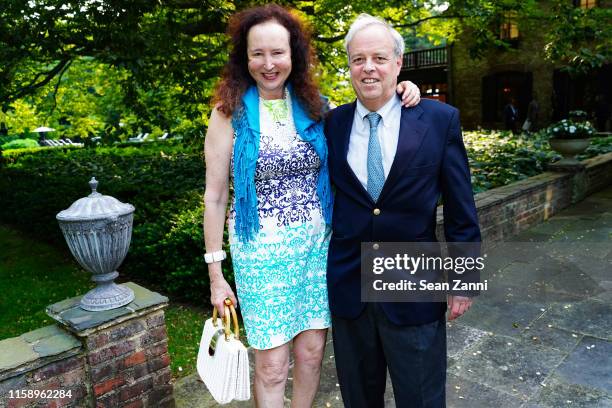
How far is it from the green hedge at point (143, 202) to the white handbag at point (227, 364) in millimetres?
2149

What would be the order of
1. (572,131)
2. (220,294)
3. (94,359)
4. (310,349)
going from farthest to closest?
1. (572,131)
2. (94,359)
3. (310,349)
4. (220,294)

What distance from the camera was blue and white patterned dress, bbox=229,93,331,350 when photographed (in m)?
2.13

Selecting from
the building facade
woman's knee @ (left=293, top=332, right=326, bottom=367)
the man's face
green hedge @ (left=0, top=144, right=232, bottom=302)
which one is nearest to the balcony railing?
the building facade

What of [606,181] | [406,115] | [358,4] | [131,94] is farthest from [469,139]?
[406,115]

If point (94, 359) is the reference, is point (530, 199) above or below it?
below

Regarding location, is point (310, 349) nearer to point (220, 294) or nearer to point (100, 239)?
point (220, 294)

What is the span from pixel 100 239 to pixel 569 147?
8430 mm

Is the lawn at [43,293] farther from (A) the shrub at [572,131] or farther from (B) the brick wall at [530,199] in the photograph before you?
(A) the shrub at [572,131]

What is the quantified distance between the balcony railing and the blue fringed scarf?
78.2ft

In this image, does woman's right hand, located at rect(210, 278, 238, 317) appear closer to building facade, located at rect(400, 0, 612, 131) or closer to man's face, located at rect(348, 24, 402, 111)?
man's face, located at rect(348, 24, 402, 111)

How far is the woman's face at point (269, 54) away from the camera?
208 cm

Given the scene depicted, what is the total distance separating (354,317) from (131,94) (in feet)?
14.3

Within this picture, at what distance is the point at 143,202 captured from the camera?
20.3ft

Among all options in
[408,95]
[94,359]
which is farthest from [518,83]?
[94,359]
